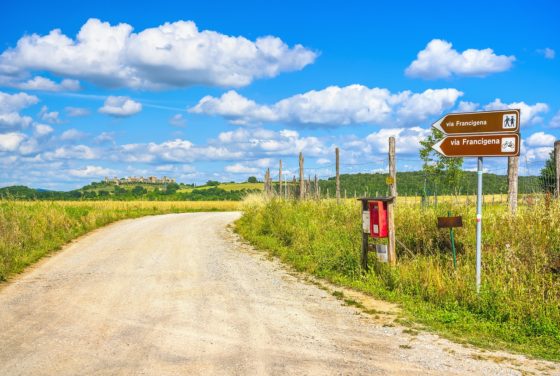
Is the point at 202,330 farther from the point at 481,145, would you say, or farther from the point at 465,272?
the point at 481,145

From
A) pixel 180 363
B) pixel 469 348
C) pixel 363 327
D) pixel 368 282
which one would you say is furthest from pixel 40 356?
pixel 368 282

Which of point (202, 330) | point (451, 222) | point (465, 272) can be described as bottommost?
point (202, 330)

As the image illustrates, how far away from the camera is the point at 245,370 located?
5.86 meters

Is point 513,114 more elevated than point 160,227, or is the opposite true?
point 513,114

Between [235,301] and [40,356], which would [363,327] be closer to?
[235,301]

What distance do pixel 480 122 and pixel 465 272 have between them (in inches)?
113

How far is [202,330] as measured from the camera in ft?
24.8

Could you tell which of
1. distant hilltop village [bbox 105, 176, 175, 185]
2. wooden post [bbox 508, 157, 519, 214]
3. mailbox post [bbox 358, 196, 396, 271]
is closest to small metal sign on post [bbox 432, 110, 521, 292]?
mailbox post [bbox 358, 196, 396, 271]

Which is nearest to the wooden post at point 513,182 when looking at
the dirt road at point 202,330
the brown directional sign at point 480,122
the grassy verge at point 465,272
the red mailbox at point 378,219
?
the grassy verge at point 465,272

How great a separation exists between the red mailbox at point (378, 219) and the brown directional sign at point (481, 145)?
2.08 metres

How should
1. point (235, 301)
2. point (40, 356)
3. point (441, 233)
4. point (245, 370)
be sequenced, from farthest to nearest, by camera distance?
1. point (441, 233)
2. point (235, 301)
3. point (40, 356)
4. point (245, 370)

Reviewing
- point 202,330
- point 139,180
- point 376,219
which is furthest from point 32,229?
point 139,180

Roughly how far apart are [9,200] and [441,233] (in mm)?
18091

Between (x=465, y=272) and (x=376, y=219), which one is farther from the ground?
(x=376, y=219)
